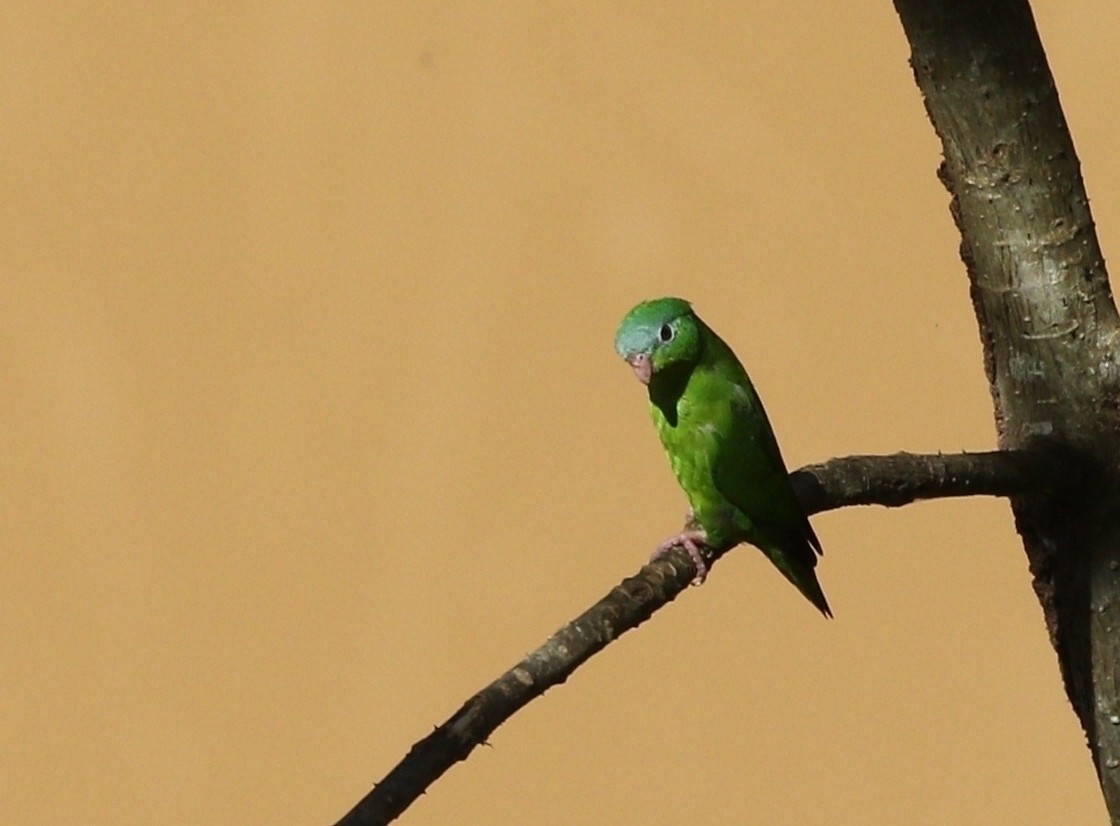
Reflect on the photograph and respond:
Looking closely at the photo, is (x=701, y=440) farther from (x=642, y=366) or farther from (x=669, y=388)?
(x=642, y=366)

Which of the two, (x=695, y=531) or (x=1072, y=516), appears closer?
(x=1072, y=516)

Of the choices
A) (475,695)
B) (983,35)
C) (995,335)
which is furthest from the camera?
(995,335)

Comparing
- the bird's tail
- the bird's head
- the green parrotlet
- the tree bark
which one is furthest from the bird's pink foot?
the tree bark

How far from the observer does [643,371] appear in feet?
8.14

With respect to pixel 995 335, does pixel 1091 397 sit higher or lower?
lower

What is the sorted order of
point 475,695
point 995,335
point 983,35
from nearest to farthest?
point 475,695 → point 983,35 → point 995,335

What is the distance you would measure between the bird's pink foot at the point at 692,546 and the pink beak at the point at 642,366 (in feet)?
0.90

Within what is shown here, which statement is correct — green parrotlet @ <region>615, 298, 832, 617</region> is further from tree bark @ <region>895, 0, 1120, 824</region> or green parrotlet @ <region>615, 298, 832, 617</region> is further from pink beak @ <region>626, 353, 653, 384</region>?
tree bark @ <region>895, 0, 1120, 824</region>

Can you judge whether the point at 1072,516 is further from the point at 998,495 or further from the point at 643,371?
the point at 643,371

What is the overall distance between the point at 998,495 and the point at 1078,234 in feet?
1.44

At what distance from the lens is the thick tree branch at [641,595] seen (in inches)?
→ 68.1

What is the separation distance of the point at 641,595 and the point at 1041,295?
34.9 inches

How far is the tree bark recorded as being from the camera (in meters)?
2.36

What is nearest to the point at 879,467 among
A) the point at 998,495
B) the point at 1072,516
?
the point at 998,495
